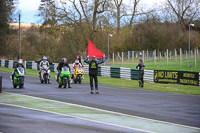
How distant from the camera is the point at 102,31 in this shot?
57.5m

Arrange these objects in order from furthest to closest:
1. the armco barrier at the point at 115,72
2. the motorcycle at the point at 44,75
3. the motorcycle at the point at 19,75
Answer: the armco barrier at the point at 115,72, the motorcycle at the point at 44,75, the motorcycle at the point at 19,75

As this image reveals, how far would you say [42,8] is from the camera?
180 ft

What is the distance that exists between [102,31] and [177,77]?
30116mm

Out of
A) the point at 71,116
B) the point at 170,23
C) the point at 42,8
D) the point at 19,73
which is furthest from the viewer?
the point at 170,23

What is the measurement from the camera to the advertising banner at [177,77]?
27.1m

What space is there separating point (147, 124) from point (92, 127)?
1.66 metres

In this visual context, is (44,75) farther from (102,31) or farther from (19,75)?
(102,31)

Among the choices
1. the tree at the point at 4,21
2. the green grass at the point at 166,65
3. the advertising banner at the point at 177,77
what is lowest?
the advertising banner at the point at 177,77

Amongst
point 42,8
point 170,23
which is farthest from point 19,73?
point 170,23

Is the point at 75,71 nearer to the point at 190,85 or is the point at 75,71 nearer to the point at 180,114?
the point at 190,85

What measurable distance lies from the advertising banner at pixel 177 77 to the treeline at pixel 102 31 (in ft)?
78.8

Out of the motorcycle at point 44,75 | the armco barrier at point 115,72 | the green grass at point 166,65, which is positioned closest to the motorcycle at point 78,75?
the motorcycle at point 44,75

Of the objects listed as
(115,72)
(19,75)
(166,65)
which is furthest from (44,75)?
(166,65)

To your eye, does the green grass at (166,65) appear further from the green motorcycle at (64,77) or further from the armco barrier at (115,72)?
the green motorcycle at (64,77)
